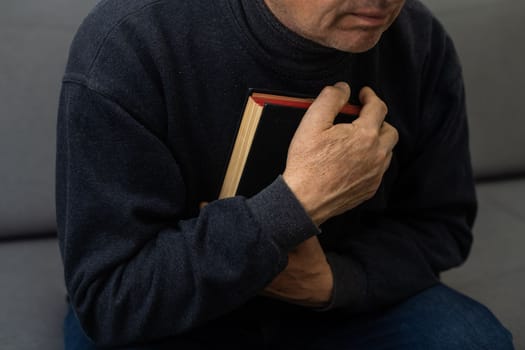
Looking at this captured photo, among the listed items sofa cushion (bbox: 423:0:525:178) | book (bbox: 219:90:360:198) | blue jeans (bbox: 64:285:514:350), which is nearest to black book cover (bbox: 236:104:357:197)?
book (bbox: 219:90:360:198)

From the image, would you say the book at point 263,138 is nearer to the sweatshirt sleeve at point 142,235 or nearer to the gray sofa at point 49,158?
the sweatshirt sleeve at point 142,235

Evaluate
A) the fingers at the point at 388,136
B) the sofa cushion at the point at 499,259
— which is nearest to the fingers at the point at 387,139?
the fingers at the point at 388,136

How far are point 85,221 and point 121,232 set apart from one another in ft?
0.14

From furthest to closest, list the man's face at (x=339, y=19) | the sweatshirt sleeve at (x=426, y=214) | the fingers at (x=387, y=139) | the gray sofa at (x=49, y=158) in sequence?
1. the gray sofa at (x=49, y=158)
2. the sweatshirt sleeve at (x=426, y=214)
3. the fingers at (x=387, y=139)
4. the man's face at (x=339, y=19)

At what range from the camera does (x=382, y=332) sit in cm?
96

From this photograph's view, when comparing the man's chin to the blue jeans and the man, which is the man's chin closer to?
the man

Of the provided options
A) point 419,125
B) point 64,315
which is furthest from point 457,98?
point 64,315

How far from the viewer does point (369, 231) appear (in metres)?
1.02

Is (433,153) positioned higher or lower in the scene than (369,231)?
higher

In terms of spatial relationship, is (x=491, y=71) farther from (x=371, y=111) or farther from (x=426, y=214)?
(x=371, y=111)

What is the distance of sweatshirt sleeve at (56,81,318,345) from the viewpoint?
2.51 feet

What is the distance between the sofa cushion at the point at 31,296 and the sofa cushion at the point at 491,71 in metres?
0.92

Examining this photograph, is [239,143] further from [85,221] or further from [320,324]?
[320,324]

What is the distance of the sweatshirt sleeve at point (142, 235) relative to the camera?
2.51 ft
